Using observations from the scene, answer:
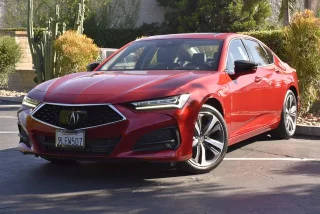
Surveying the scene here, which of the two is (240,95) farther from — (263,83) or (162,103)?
(162,103)

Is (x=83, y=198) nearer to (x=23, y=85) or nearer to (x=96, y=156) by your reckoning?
(x=96, y=156)

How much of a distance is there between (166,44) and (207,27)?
897 inches

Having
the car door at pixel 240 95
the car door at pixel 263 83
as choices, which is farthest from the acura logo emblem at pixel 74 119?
the car door at pixel 263 83

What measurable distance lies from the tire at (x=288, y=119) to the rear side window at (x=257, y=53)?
0.67 meters

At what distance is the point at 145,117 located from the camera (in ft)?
18.0

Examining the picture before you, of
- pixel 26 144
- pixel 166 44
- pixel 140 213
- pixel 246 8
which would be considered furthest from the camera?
pixel 246 8

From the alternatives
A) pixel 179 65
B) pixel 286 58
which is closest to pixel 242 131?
pixel 179 65

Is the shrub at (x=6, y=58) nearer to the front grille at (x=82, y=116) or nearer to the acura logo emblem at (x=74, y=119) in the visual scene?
the front grille at (x=82, y=116)

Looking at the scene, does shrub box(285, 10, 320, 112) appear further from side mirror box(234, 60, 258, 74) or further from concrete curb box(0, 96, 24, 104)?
concrete curb box(0, 96, 24, 104)

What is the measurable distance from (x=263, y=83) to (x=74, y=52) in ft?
27.1

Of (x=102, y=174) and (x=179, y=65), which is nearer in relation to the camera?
(x=102, y=174)

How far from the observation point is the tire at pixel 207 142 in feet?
19.5

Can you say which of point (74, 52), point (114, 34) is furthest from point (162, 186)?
point (114, 34)

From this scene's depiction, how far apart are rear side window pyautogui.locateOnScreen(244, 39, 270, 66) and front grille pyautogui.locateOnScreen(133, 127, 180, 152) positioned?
8.17 feet
